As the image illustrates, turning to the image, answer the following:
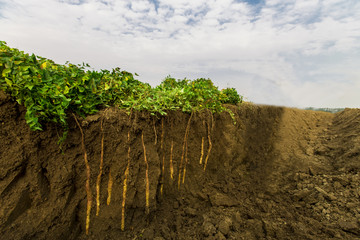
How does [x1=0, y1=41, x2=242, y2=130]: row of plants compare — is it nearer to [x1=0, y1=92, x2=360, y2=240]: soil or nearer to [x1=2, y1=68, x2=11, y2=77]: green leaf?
[x1=2, y1=68, x2=11, y2=77]: green leaf

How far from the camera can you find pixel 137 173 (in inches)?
148

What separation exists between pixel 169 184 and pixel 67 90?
8.21ft

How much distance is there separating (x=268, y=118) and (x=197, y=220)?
19.0 ft

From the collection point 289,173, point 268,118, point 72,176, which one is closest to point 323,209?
point 289,173

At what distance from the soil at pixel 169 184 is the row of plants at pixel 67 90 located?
0.60ft

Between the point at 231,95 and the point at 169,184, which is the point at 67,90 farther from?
the point at 231,95

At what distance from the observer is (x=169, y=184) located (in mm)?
4340

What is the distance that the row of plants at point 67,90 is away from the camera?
9.50 ft

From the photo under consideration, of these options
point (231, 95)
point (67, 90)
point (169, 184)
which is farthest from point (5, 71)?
point (231, 95)

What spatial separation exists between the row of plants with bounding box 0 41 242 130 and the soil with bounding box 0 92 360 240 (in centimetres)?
18

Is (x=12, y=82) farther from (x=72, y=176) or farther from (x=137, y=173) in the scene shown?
(x=137, y=173)

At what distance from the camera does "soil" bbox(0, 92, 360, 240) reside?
9.93ft

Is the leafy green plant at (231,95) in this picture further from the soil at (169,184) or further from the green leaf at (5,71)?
the green leaf at (5,71)

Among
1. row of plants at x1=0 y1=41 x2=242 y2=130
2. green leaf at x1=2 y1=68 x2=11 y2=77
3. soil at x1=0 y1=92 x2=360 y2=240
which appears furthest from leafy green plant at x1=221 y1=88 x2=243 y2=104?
green leaf at x1=2 y1=68 x2=11 y2=77
